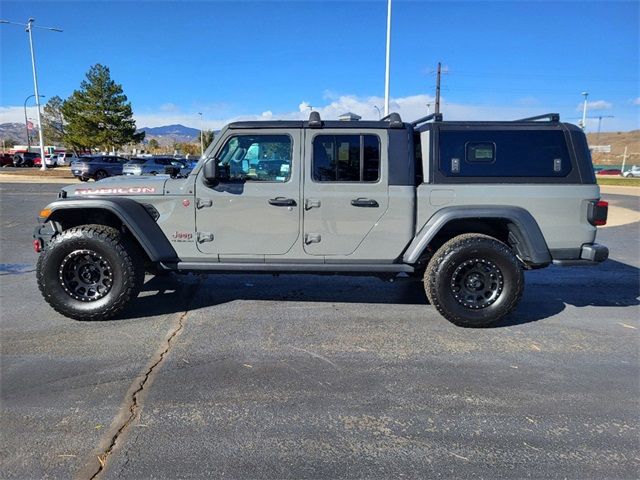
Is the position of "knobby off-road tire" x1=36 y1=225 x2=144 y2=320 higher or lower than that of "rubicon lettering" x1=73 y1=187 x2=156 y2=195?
lower

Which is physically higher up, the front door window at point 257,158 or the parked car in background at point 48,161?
the parked car in background at point 48,161

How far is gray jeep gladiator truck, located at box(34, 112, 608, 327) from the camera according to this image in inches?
175

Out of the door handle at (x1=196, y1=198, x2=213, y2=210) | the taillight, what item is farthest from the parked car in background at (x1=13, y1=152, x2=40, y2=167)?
the taillight

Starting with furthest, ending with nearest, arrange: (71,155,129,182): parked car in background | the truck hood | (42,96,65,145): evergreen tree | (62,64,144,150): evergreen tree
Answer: (42,96,65,145): evergreen tree < (62,64,144,150): evergreen tree < (71,155,129,182): parked car in background < the truck hood

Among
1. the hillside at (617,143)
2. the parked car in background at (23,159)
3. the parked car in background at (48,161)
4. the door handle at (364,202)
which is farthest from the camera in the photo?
the hillside at (617,143)

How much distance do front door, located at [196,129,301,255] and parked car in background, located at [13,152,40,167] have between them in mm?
58059

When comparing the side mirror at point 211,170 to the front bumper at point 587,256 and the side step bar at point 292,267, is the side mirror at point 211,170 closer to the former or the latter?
the side step bar at point 292,267

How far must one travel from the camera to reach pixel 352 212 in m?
4.52

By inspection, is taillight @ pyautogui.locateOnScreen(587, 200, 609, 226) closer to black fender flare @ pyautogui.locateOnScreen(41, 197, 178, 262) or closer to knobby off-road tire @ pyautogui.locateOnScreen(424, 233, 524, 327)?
knobby off-road tire @ pyautogui.locateOnScreen(424, 233, 524, 327)

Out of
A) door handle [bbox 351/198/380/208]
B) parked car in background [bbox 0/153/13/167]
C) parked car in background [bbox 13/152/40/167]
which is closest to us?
door handle [bbox 351/198/380/208]

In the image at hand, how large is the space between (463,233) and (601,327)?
170 cm

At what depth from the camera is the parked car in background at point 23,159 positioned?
5131 centimetres

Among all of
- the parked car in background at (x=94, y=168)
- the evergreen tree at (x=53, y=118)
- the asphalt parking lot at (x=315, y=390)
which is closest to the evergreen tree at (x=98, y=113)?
the parked car in background at (x=94, y=168)

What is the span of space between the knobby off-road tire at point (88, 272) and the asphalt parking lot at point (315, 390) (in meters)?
0.20
